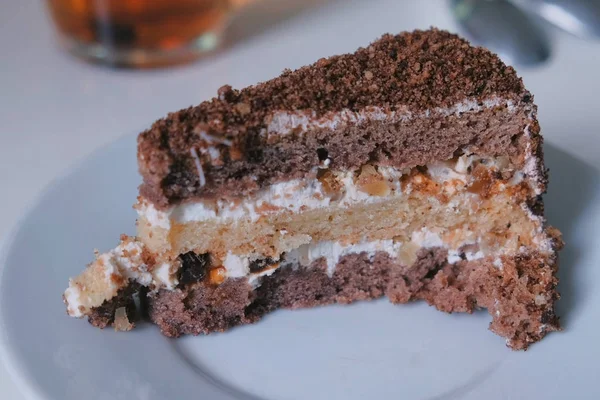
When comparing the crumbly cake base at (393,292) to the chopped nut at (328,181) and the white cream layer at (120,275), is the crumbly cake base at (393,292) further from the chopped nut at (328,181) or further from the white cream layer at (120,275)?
the chopped nut at (328,181)

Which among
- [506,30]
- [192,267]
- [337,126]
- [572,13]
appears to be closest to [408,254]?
[337,126]

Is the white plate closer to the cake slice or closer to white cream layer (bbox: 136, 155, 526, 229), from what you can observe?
the cake slice

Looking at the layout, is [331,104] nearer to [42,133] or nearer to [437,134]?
[437,134]

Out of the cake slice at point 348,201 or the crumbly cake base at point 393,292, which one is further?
the crumbly cake base at point 393,292

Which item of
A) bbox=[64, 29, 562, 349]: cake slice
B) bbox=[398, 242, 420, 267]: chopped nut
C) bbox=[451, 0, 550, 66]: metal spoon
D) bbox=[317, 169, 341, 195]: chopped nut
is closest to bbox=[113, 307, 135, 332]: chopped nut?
bbox=[64, 29, 562, 349]: cake slice

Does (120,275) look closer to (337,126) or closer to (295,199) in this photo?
(295,199)

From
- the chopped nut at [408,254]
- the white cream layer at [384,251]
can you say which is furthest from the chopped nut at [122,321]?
Answer: the chopped nut at [408,254]

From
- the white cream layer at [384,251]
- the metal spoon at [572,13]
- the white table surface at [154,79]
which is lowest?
the white cream layer at [384,251]

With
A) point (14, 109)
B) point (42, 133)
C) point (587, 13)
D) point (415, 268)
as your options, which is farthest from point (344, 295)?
point (587, 13)
